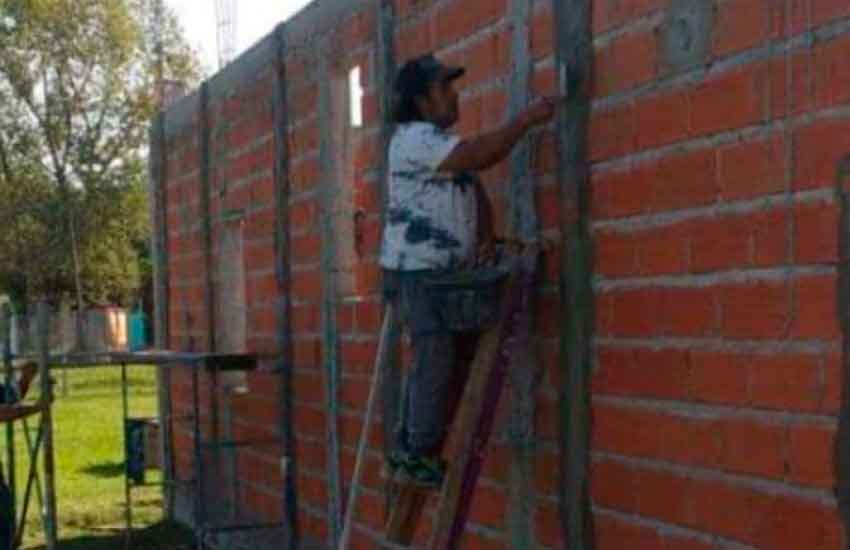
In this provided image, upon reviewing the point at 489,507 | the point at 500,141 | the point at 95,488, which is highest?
the point at 500,141

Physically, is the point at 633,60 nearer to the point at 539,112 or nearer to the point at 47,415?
the point at 539,112

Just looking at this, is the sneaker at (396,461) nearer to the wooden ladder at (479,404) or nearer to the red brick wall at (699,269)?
the wooden ladder at (479,404)

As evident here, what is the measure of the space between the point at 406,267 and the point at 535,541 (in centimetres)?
102

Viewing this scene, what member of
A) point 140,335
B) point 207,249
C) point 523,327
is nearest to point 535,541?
point 523,327

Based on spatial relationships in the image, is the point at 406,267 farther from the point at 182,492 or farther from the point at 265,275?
the point at 182,492

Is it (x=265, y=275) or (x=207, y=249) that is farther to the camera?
(x=207, y=249)

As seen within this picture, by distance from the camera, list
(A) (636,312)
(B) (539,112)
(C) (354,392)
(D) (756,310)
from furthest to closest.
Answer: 1. (C) (354,392)
2. (B) (539,112)
3. (A) (636,312)
4. (D) (756,310)

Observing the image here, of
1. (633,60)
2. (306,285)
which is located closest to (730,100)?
(633,60)

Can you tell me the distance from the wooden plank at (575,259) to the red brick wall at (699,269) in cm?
6

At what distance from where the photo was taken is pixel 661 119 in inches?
152

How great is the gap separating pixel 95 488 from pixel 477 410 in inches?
420

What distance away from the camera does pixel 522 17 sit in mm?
4664

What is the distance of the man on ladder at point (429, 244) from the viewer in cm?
447

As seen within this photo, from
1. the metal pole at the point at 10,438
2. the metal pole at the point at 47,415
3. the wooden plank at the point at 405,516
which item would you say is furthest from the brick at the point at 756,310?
the metal pole at the point at 10,438
